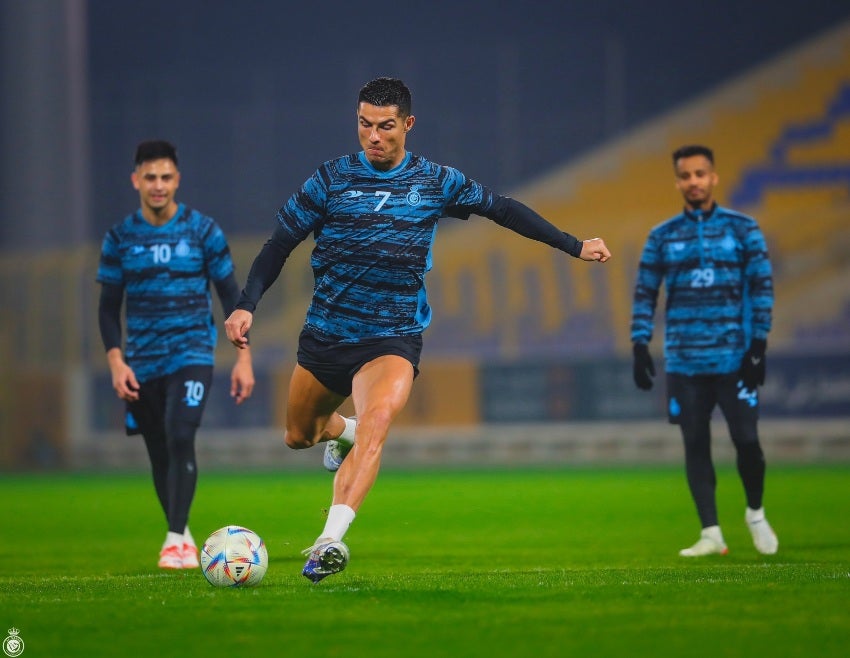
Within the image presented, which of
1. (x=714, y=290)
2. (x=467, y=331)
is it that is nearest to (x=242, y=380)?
(x=714, y=290)

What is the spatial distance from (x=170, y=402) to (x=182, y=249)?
0.92m

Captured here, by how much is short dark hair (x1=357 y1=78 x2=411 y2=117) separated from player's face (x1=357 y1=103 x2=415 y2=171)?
0.02 meters

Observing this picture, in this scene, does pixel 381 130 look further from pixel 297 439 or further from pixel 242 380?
pixel 242 380

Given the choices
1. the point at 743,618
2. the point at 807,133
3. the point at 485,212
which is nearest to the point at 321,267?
the point at 485,212

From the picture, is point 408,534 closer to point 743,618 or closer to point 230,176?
point 743,618

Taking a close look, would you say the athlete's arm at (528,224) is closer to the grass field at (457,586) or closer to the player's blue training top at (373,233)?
the player's blue training top at (373,233)

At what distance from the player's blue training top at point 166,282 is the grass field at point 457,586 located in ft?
4.07

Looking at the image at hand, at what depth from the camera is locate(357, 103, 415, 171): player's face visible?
7.00 m

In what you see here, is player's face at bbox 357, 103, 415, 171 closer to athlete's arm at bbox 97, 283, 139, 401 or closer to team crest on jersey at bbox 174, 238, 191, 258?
team crest on jersey at bbox 174, 238, 191, 258

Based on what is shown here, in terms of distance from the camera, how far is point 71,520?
1317 cm

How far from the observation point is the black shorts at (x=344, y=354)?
284 inches

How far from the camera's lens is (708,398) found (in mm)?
9125

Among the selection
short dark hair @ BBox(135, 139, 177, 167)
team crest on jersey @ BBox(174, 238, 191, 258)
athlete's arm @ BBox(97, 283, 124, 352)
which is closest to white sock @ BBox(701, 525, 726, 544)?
team crest on jersey @ BBox(174, 238, 191, 258)

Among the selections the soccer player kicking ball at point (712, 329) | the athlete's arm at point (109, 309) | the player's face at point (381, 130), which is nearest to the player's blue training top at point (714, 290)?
the soccer player kicking ball at point (712, 329)
